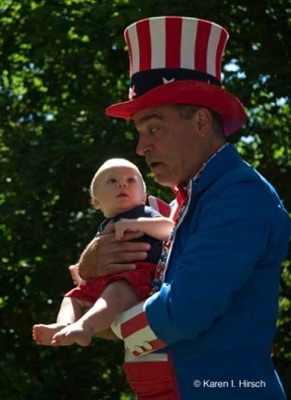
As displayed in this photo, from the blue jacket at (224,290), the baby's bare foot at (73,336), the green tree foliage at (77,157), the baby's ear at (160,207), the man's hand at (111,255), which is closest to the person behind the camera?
the blue jacket at (224,290)

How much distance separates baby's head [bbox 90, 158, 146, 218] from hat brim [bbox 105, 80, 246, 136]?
0.34 metres

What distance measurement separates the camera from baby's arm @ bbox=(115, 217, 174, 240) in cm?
351

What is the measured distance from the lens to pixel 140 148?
132 inches

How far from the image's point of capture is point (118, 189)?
3668mm

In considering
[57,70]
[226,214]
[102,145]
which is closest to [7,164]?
[102,145]

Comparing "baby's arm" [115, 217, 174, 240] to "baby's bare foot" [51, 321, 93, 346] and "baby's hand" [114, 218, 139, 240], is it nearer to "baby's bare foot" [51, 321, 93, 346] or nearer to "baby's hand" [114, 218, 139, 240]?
"baby's hand" [114, 218, 139, 240]

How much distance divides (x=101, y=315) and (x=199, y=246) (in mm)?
464

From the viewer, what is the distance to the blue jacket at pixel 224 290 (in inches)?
115

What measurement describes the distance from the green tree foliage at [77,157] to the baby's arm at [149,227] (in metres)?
3.78

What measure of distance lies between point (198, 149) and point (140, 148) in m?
0.18

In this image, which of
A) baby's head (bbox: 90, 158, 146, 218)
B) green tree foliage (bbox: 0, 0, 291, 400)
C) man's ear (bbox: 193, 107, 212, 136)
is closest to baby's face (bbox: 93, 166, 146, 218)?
baby's head (bbox: 90, 158, 146, 218)

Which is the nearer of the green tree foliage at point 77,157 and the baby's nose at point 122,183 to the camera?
the baby's nose at point 122,183

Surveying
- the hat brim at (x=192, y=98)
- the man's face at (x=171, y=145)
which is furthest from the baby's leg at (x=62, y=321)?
the hat brim at (x=192, y=98)

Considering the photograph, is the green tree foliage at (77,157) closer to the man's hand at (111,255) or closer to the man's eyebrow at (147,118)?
the man's hand at (111,255)
